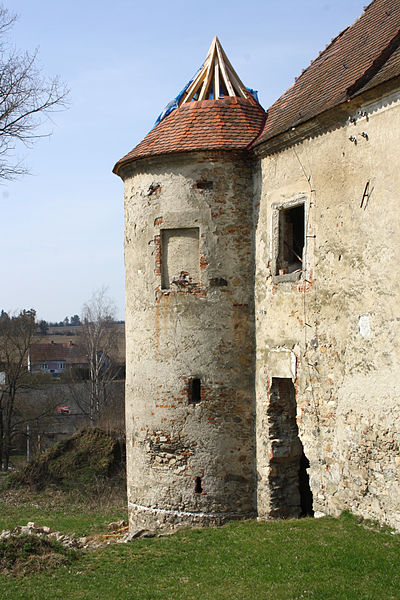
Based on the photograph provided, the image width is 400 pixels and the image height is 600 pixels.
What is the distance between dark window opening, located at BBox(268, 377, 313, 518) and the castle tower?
478 millimetres

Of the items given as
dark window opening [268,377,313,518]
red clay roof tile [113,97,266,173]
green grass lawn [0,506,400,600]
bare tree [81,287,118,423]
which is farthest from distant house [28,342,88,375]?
green grass lawn [0,506,400,600]

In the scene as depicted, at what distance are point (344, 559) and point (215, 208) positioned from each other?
6.37m

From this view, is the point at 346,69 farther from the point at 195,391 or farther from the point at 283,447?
the point at 283,447

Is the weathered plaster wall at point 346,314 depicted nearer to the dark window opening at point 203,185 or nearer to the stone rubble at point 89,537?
the dark window opening at point 203,185

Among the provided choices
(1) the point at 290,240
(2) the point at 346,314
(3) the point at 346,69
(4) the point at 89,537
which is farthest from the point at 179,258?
(4) the point at 89,537

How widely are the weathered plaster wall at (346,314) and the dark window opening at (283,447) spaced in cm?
12

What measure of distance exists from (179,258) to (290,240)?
2109mm

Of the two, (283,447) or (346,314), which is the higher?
(346,314)

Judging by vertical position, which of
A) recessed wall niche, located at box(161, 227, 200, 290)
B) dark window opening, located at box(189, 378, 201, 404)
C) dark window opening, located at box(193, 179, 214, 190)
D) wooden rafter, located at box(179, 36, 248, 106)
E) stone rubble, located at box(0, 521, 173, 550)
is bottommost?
stone rubble, located at box(0, 521, 173, 550)

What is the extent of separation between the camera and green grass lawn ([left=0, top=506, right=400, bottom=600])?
6809 millimetres

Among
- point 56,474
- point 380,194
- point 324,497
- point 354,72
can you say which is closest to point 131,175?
point 354,72

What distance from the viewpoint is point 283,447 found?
428 inches

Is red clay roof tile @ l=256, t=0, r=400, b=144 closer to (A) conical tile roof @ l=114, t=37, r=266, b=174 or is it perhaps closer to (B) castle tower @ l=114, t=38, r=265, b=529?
(A) conical tile roof @ l=114, t=37, r=266, b=174

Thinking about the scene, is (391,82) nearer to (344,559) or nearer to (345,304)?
(345,304)
